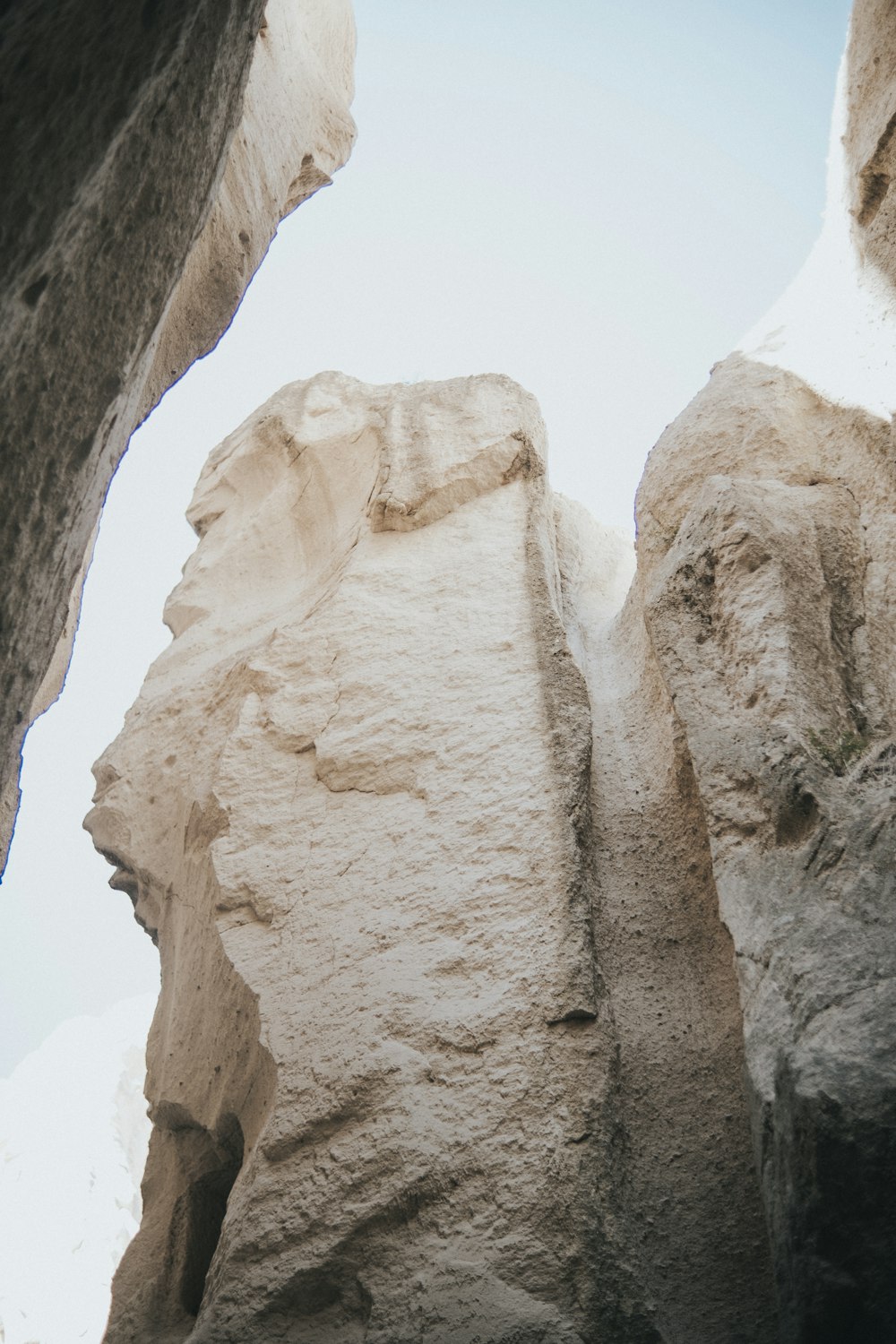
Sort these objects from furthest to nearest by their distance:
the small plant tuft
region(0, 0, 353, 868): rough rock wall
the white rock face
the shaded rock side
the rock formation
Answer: the white rock face → the small plant tuft → the rock formation → the shaded rock side → region(0, 0, 353, 868): rough rock wall

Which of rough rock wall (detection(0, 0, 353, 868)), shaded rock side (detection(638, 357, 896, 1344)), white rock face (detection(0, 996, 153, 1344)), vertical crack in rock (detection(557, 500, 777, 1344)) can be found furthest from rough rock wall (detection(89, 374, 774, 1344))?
white rock face (detection(0, 996, 153, 1344))

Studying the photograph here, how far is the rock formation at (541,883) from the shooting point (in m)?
2.59

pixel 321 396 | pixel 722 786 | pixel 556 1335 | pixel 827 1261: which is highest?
pixel 321 396

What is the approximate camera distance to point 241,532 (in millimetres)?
6219

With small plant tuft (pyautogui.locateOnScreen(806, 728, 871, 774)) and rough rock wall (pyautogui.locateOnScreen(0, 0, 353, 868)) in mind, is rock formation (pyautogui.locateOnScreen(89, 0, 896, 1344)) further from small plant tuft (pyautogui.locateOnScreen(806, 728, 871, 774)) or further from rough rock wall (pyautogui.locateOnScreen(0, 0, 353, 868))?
rough rock wall (pyautogui.locateOnScreen(0, 0, 353, 868))

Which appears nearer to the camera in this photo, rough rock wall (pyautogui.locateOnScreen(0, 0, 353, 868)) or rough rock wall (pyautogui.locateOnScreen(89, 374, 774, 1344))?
rough rock wall (pyautogui.locateOnScreen(0, 0, 353, 868))

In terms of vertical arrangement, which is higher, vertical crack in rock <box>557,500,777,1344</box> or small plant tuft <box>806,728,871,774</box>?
small plant tuft <box>806,728,871,774</box>

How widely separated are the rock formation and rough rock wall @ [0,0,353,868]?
1490mm

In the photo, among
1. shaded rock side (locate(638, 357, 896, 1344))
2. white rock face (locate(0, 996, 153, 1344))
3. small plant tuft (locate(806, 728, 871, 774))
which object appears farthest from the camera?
white rock face (locate(0, 996, 153, 1344))

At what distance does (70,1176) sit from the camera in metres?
13.9

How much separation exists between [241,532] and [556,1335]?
4764mm

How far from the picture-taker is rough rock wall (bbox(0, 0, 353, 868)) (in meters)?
2.05

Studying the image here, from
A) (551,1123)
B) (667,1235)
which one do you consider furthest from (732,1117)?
(551,1123)

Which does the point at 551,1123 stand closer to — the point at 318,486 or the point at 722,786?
the point at 722,786
